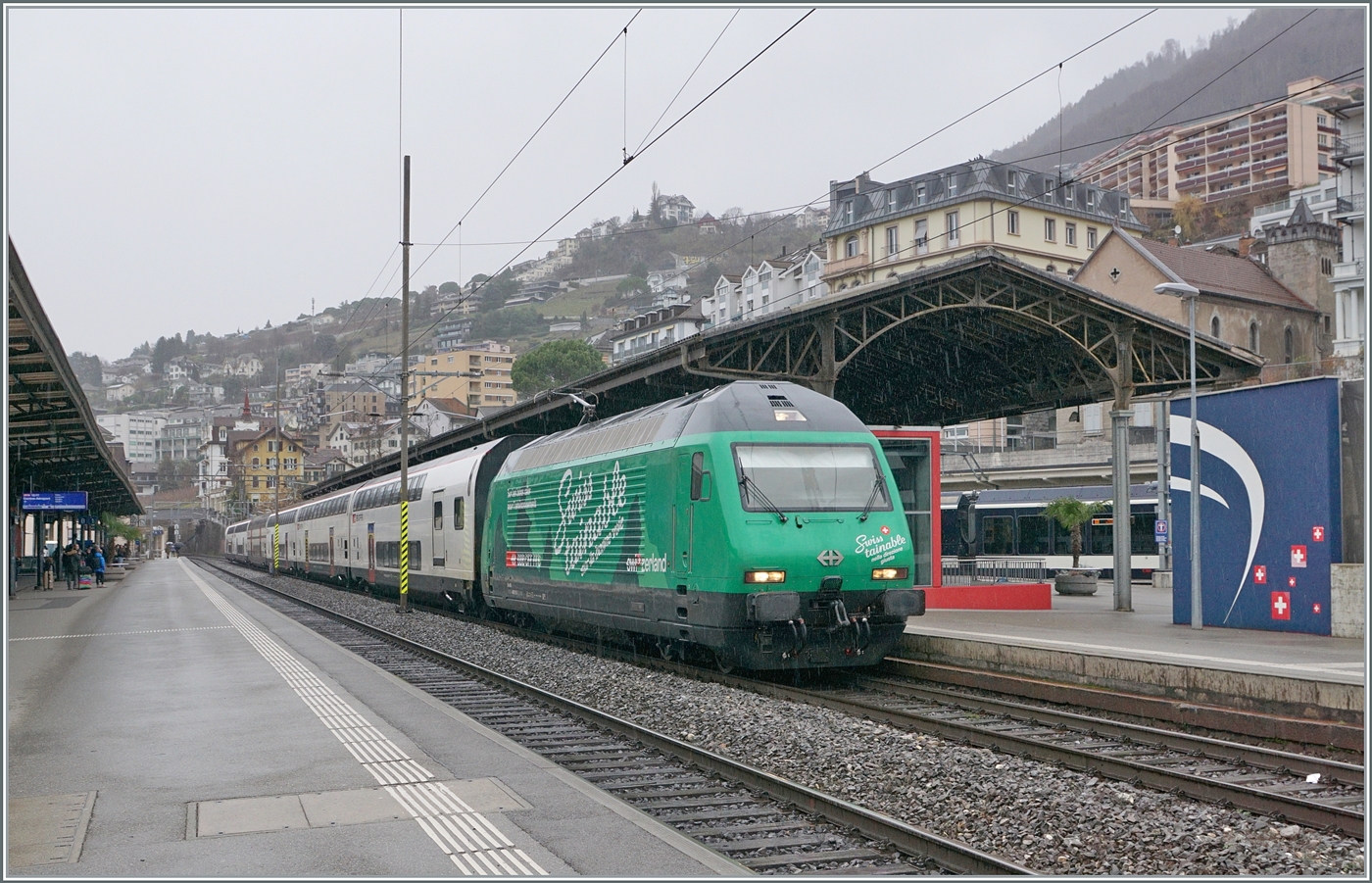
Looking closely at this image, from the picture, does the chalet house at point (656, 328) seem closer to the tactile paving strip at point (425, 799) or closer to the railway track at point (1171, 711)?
the railway track at point (1171, 711)

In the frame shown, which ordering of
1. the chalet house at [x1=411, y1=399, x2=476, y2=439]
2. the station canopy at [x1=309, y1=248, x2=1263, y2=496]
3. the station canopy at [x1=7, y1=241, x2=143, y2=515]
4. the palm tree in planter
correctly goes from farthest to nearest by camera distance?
the chalet house at [x1=411, y1=399, x2=476, y2=439] → the palm tree in planter → the station canopy at [x1=309, y1=248, x2=1263, y2=496] → the station canopy at [x1=7, y1=241, x2=143, y2=515]

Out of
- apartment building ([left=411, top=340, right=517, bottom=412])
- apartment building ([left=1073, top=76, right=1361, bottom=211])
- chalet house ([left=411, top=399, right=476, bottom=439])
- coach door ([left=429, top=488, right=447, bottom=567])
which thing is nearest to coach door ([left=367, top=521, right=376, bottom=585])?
coach door ([left=429, top=488, right=447, bottom=567])

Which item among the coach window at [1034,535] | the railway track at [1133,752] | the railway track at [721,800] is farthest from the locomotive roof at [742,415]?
the coach window at [1034,535]

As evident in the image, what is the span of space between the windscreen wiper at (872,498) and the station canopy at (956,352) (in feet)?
25.6

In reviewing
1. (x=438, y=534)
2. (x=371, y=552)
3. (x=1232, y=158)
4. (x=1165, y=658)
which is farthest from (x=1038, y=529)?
(x=1232, y=158)

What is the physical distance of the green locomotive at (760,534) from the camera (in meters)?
13.4

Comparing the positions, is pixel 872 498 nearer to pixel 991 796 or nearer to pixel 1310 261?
pixel 991 796

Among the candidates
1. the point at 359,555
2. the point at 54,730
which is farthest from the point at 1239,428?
the point at 359,555

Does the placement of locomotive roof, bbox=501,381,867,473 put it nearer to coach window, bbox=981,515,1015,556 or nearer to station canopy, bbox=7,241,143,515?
station canopy, bbox=7,241,143,515

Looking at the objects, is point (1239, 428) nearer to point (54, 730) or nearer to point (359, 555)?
point (54, 730)

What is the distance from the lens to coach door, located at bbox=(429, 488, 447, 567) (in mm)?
26828

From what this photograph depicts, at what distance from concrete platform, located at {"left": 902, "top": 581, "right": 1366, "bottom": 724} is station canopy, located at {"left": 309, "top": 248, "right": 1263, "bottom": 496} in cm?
567

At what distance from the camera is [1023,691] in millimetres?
13617

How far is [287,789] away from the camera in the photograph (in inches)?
340
